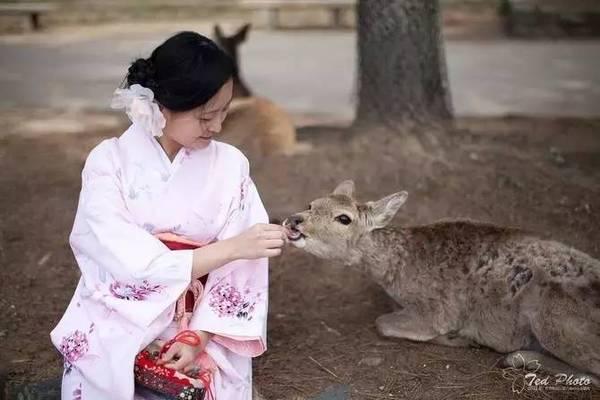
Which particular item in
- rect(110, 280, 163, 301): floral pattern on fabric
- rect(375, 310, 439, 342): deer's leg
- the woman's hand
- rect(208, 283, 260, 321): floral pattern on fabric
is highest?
rect(110, 280, 163, 301): floral pattern on fabric

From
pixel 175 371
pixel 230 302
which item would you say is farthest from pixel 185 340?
pixel 230 302

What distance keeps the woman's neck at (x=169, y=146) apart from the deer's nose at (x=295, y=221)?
0.87 meters

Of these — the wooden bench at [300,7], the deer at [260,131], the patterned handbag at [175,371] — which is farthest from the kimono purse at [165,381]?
the wooden bench at [300,7]

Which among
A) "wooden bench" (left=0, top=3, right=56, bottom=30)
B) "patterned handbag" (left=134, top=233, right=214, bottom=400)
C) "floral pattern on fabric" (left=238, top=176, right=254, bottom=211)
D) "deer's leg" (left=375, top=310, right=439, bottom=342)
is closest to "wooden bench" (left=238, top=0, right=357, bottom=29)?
"wooden bench" (left=0, top=3, right=56, bottom=30)

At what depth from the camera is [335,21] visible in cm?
1628

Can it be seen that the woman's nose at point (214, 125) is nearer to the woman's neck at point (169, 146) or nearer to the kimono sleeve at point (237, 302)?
the woman's neck at point (169, 146)

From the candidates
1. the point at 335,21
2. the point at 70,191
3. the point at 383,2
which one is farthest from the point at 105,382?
the point at 335,21

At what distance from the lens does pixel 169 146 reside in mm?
3213

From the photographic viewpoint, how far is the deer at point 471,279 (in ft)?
12.1

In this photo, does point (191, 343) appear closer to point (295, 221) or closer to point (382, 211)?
point (295, 221)

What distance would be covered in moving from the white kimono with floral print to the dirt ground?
0.72m

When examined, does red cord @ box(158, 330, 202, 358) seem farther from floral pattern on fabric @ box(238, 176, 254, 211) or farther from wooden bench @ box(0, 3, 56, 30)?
wooden bench @ box(0, 3, 56, 30)

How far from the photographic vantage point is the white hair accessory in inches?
117

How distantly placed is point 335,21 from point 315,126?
8.52m
